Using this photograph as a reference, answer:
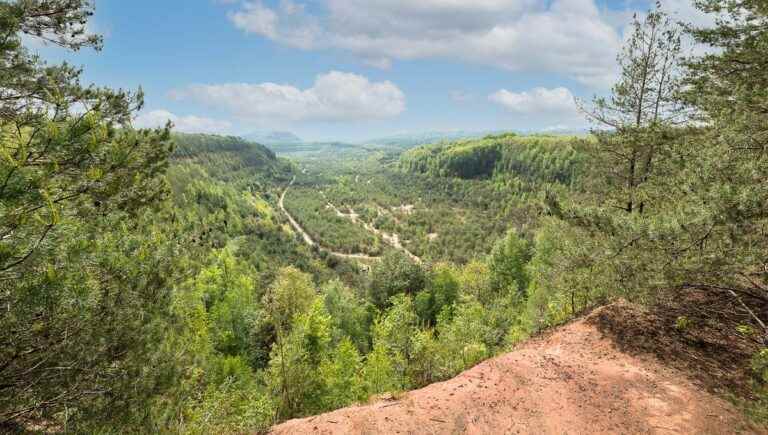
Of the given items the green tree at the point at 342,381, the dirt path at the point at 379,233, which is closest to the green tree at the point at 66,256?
the green tree at the point at 342,381

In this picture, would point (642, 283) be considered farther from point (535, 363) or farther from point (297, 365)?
point (297, 365)

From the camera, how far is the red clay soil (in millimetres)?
8797

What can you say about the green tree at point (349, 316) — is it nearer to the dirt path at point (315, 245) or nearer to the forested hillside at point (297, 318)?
the forested hillside at point (297, 318)

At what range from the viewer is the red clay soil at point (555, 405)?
8.80 metres

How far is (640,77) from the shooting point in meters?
14.6

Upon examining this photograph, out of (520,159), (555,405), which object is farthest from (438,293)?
(520,159)

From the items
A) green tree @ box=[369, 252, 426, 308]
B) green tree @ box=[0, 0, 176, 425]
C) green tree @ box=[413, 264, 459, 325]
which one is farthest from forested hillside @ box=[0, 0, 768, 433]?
green tree @ box=[369, 252, 426, 308]

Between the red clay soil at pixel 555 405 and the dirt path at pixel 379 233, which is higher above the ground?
the red clay soil at pixel 555 405

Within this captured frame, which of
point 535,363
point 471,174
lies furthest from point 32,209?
point 471,174

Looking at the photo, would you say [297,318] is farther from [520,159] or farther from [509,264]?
[520,159]

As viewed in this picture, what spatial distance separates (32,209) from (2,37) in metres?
4.56

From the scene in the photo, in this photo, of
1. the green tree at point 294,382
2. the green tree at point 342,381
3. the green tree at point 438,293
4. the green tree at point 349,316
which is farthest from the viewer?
the green tree at point 438,293

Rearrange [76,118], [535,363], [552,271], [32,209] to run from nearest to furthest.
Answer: [32,209] → [76,118] → [535,363] → [552,271]

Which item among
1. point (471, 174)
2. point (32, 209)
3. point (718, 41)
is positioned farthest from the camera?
point (471, 174)
